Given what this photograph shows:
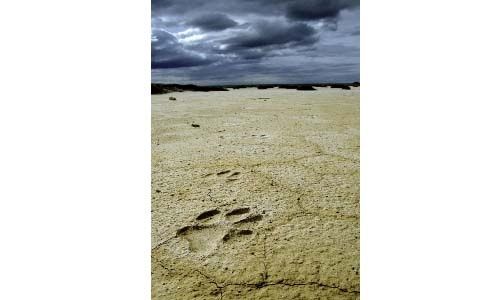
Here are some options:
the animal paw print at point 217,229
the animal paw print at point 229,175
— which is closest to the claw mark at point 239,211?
the animal paw print at point 217,229

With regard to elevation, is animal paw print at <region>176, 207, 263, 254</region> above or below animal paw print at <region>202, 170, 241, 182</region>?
Answer: below

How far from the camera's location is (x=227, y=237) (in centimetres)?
90

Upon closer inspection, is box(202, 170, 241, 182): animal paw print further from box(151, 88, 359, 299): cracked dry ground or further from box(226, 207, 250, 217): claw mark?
box(226, 207, 250, 217): claw mark

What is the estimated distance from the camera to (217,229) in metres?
0.94

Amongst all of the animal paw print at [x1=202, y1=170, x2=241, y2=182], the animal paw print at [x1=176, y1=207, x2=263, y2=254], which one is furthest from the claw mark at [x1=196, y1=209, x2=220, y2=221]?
the animal paw print at [x1=202, y1=170, x2=241, y2=182]

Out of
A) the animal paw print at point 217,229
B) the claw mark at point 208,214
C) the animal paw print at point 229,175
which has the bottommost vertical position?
the animal paw print at point 217,229

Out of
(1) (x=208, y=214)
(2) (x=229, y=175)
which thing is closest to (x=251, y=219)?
(1) (x=208, y=214)

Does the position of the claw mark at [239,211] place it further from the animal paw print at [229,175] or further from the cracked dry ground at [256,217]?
the animal paw print at [229,175]

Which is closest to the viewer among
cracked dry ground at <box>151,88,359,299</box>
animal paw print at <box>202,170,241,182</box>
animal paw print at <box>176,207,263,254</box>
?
cracked dry ground at <box>151,88,359,299</box>

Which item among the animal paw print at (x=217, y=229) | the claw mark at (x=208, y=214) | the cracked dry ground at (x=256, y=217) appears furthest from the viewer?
the claw mark at (x=208, y=214)

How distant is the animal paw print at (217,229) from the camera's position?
2.89 ft

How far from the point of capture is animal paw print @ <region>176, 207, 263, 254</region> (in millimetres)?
880
